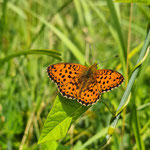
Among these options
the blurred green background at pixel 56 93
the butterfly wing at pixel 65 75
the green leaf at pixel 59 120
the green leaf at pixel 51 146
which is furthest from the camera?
the blurred green background at pixel 56 93

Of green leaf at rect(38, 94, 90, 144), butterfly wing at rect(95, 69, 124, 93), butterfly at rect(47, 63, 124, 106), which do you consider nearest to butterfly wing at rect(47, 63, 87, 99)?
butterfly at rect(47, 63, 124, 106)

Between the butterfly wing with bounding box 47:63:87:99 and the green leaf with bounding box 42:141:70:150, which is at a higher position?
the butterfly wing with bounding box 47:63:87:99

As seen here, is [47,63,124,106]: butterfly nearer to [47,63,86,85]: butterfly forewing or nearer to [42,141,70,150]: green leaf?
[47,63,86,85]: butterfly forewing

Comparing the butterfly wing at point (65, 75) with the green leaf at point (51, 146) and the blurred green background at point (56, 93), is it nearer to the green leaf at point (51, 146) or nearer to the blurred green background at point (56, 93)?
the blurred green background at point (56, 93)

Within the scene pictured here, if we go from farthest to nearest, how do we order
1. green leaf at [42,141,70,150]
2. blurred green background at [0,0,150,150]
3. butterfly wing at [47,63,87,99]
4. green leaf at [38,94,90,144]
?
blurred green background at [0,0,150,150] → butterfly wing at [47,63,87,99] → green leaf at [42,141,70,150] → green leaf at [38,94,90,144]

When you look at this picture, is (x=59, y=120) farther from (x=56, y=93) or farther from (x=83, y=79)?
(x=56, y=93)

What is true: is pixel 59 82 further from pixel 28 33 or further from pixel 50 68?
pixel 28 33

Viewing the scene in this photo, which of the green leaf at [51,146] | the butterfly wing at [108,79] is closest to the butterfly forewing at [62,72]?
the butterfly wing at [108,79]
